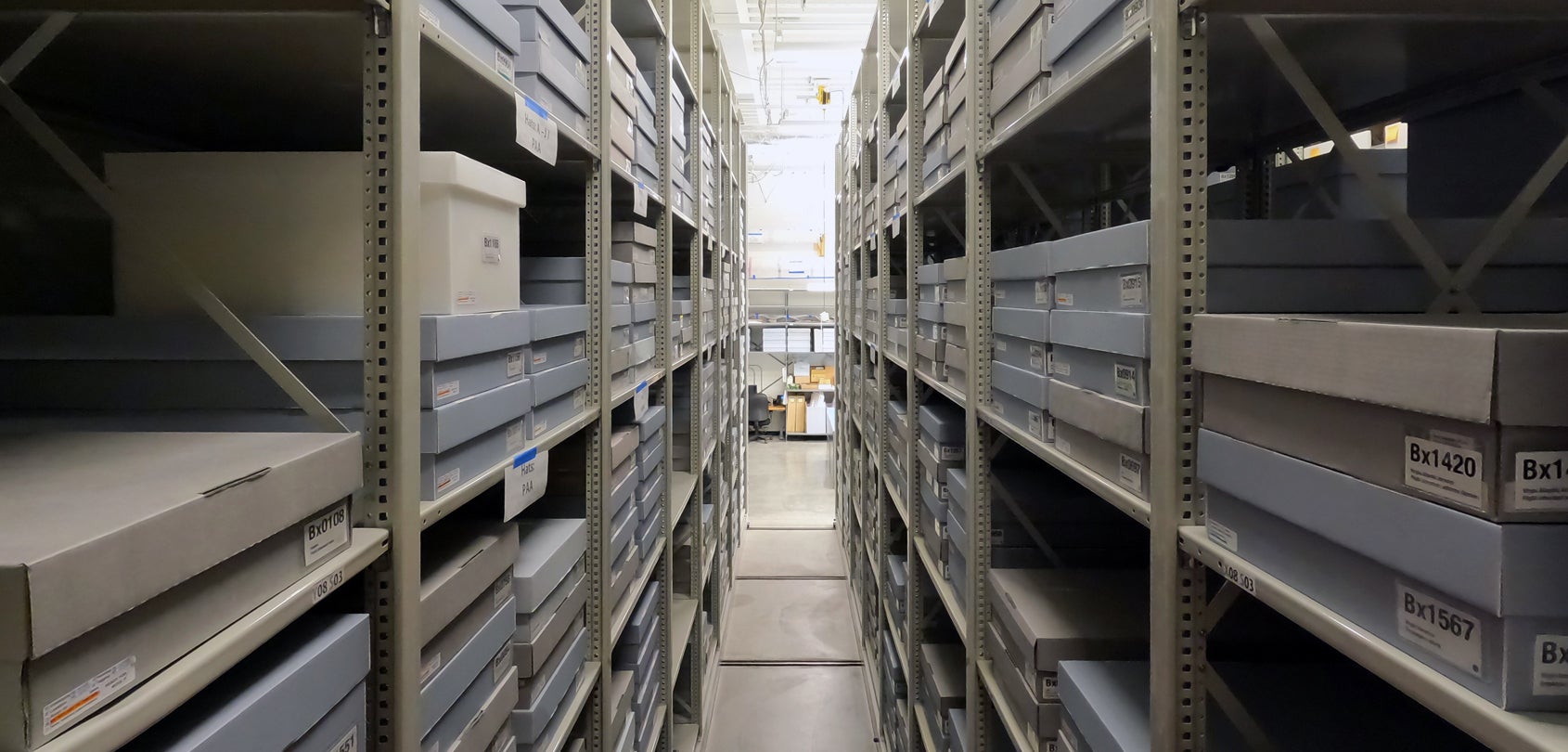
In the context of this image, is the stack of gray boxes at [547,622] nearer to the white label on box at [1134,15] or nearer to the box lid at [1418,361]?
the box lid at [1418,361]

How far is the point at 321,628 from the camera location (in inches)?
30.5

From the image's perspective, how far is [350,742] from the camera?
2.52 feet

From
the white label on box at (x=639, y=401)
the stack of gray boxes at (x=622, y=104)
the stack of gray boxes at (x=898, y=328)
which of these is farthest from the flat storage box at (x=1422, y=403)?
the stack of gray boxes at (x=898, y=328)

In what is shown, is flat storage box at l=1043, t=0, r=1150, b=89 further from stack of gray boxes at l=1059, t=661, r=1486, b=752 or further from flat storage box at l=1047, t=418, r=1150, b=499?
stack of gray boxes at l=1059, t=661, r=1486, b=752

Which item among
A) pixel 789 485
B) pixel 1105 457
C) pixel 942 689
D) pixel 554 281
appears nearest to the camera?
pixel 1105 457

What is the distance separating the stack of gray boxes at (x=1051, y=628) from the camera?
4.11ft

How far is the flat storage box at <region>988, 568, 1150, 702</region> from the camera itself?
1251mm

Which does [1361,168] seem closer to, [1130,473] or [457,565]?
[1130,473]

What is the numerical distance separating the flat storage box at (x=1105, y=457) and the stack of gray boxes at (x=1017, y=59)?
0.54 meters

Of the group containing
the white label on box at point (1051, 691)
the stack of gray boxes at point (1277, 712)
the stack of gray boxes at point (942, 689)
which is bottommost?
the stack of gray boxes at point (942, 689)

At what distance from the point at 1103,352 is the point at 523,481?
2.89 ft

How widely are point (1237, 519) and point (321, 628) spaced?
3.06 feet

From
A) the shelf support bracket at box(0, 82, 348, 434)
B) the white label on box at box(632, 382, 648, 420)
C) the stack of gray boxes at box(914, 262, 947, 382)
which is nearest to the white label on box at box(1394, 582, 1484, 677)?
the shelf support bracket at box(0, 82, 348, 434)

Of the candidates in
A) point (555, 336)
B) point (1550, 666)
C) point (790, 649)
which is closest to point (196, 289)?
point (555, 336)
